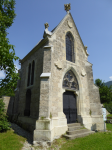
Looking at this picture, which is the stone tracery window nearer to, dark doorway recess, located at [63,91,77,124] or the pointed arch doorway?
the pointed arch doorway

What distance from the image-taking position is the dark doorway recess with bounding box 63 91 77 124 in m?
8.13

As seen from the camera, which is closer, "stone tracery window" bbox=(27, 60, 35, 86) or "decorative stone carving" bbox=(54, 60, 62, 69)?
"decorative stone carving" bbox=(54, 60, 62, 69)

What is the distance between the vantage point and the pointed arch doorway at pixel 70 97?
26.9 ft

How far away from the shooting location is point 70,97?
8.84 m

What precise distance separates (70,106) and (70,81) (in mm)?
2120

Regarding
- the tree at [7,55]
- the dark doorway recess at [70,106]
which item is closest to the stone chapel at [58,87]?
the dark doorway recess at [70,106]

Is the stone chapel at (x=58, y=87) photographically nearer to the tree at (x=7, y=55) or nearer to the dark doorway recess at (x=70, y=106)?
the dark doorway recess at (x=70, y=106)

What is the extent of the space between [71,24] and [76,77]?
5545 mm

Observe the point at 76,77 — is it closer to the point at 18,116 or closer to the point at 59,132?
the point at 59,132

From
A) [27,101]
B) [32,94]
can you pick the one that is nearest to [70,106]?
[32,94]

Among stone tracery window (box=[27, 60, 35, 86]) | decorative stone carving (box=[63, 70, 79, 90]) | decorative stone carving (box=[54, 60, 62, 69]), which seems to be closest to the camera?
decorative stone carving (box=[54, 60, 62, 69])

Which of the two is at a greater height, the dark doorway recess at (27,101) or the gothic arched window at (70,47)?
the gothic arched window at (70,47)

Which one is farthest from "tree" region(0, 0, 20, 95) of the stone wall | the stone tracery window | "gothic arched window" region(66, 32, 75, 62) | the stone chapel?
"gothic arched window" region(66, 32, 75, 62)

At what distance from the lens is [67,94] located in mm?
8727
